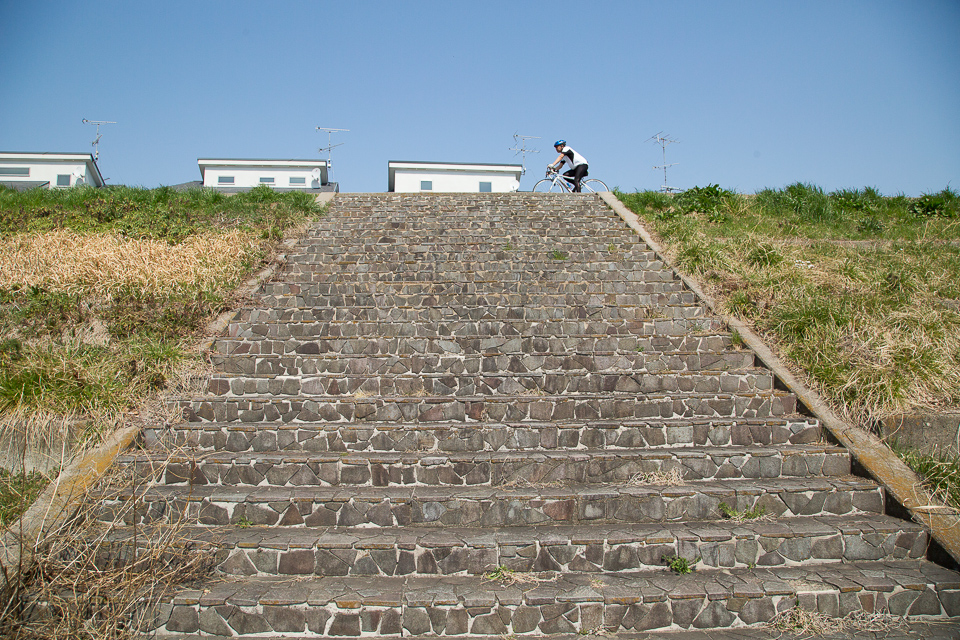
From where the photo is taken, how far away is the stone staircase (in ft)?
11.5

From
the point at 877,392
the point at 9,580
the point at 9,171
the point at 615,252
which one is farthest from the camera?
the point at 9,171

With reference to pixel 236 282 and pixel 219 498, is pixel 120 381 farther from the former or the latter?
pixel 236 282

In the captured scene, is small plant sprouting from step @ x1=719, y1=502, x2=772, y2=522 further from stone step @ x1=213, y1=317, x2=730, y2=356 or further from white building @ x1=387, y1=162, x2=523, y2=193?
white building @ x1=387, y1=162, x2=523, y2=193

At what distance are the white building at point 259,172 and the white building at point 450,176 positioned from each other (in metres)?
4.16

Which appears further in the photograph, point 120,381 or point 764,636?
point 120,381

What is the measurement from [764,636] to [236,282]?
24.5ft

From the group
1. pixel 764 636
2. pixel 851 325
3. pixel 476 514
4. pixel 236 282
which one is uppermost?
pixel 236 282

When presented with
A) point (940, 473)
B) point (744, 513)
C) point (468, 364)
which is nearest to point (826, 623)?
point (744, 513)

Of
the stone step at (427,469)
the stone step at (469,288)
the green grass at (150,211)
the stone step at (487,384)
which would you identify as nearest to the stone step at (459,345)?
the stone step at (487,384)

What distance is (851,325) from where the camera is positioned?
5.93m

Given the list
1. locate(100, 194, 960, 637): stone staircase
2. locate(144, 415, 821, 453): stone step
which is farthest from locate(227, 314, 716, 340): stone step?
locate(144, 415, 821, 453): stone step

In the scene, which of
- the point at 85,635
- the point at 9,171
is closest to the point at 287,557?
the point at 85,635

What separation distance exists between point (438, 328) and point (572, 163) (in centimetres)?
864

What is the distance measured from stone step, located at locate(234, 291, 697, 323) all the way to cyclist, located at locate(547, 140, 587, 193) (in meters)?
7.28
